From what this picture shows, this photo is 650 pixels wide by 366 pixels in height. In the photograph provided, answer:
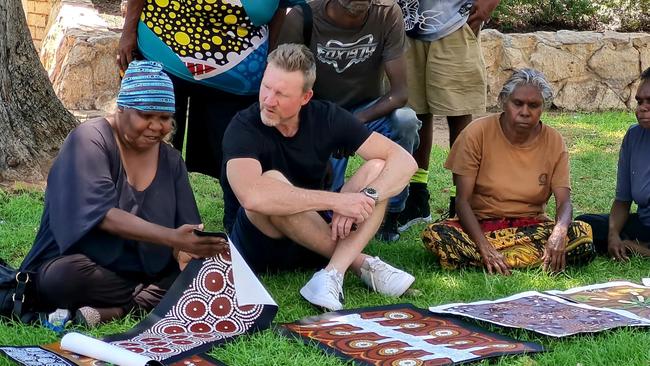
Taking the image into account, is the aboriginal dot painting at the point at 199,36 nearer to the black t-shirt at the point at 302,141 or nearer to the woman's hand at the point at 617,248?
the black t-shirt at the point at 302,141

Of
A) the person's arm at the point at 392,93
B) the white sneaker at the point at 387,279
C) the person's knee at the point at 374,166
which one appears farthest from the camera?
the person's arm at the point at 392,93

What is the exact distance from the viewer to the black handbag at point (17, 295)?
13.7 ft

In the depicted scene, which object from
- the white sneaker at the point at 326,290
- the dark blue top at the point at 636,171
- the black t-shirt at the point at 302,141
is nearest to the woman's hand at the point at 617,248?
the dark blue top at the point at 636,171

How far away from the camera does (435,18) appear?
6.25 m

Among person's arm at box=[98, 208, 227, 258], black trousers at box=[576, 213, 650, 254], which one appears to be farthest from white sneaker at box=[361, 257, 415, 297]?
black trousers at box=[576, 213, 650, 254]

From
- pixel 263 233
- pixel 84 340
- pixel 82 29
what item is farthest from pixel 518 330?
pixel 82 29

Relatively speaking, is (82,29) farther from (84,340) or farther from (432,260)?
(84,340)

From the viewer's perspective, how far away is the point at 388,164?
16.0 feet

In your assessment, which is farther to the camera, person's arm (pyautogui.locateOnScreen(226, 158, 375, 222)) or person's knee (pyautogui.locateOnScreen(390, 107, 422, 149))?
person's knee (pyautogui.locateOnScreen(390, 107, 422, 149))

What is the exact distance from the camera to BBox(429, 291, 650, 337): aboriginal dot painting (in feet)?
13.5

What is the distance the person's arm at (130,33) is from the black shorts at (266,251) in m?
1.06

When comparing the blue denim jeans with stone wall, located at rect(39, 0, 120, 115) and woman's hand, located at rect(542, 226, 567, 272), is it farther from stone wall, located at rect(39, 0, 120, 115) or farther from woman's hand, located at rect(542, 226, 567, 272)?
stone wall, located at rect(39, 0, 120, 115)

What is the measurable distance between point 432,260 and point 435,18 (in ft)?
5.28

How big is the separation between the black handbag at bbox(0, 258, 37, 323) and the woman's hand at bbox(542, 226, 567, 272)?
2.52 metres
